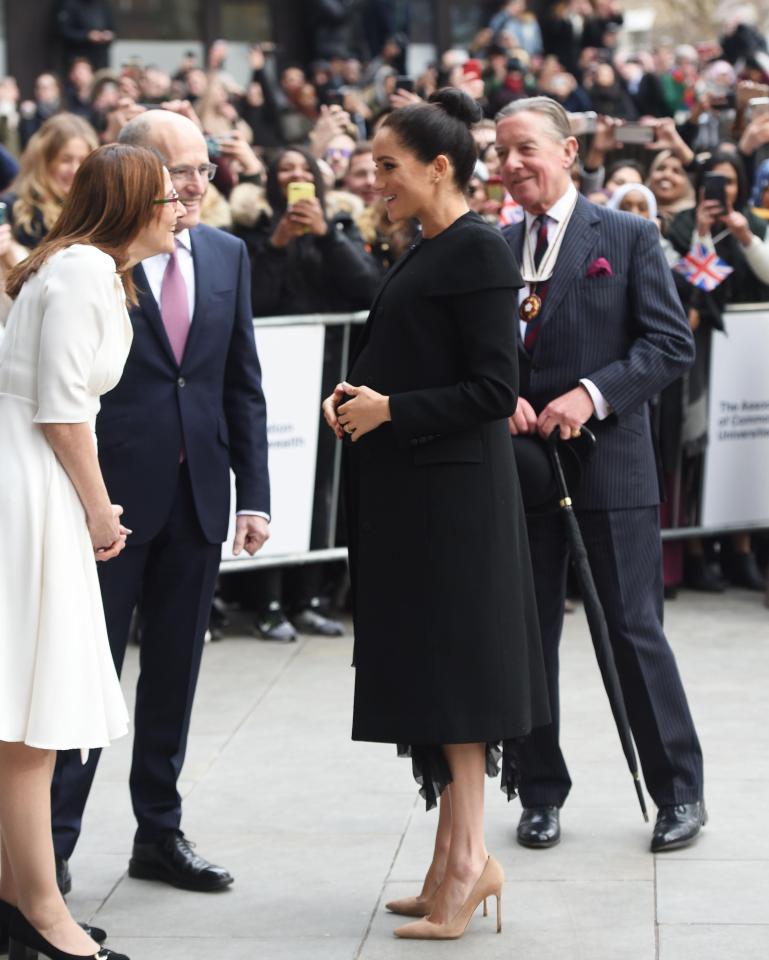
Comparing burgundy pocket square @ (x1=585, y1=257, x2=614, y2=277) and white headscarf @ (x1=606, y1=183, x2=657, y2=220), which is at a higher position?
white headscarf @ (x1=606, y1=183, x2=657, y2=220)

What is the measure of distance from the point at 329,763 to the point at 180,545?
1491 millimetres

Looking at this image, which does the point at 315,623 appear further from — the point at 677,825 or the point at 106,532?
the point at 106,532

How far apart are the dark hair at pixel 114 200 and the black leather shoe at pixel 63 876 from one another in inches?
61.3

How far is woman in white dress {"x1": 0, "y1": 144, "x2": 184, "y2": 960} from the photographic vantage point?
12.2ft

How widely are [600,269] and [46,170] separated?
3.45m

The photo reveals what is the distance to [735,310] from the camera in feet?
27.8

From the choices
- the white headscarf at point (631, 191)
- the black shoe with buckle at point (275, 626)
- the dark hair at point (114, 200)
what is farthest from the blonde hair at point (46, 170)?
the dark hair at point (114, 200)

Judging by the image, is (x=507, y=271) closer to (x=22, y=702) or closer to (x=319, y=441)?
(x=22, y=702)

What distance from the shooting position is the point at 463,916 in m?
4.19

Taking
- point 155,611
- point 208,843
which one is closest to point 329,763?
point 208,843

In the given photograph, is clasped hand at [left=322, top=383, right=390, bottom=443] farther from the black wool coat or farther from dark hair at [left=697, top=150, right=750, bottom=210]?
dark hair at [left=697, top=150, right=750, bottom=210]

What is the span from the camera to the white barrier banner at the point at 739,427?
8508 millimetres

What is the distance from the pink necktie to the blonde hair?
2.92m

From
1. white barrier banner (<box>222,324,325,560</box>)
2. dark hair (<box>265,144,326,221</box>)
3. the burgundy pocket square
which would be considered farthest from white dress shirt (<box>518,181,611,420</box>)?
dark hair (<box>265,144,326,221</box>)
